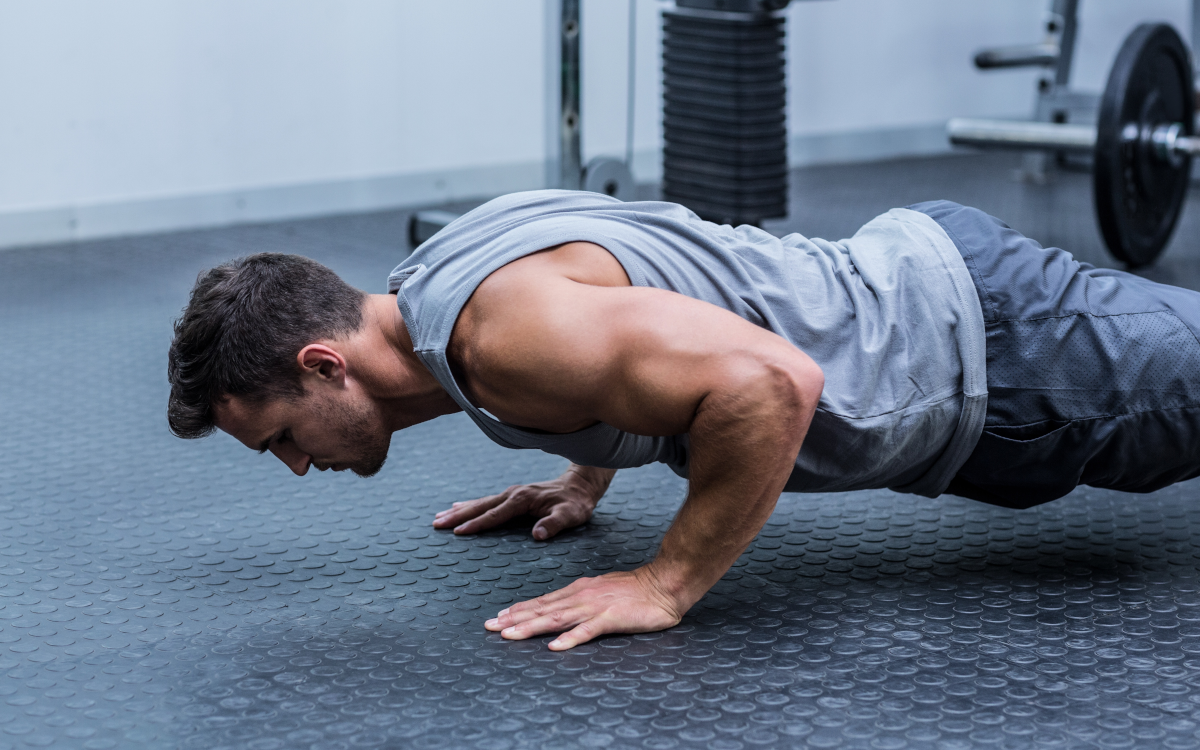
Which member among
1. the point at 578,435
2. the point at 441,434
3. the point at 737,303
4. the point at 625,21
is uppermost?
the point at 625,21

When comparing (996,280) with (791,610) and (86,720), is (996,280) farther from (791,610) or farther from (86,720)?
(86,720)

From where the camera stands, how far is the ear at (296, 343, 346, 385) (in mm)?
1349

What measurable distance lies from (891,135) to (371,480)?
3.53 metres

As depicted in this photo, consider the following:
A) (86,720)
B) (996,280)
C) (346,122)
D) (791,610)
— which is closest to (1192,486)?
(996,280)

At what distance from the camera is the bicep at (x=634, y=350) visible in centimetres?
121

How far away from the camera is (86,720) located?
124 cm

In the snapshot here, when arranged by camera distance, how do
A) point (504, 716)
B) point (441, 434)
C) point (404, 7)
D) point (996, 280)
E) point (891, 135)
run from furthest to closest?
point (891, 135), point (404, 7), point (441, 434), point (996, 280), point (504, 716)

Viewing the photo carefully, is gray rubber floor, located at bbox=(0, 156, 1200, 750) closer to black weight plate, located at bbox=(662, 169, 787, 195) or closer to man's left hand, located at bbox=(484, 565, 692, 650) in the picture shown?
man's left hand, located at bbox=(484, 565, 692, 650)

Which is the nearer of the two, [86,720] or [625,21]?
[86,720]

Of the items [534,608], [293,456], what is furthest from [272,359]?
[534,608]

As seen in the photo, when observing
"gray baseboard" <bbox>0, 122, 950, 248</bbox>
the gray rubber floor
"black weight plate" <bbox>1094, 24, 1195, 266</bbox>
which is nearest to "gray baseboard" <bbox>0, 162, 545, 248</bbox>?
"gray baseboard" <bbox>0, 122, 950, 248</bbox>

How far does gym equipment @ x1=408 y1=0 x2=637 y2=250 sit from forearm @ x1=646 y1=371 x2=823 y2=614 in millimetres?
1746

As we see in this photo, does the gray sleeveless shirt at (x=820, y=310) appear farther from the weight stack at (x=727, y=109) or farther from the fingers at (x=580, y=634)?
the weight stack at (x=727, y=109)

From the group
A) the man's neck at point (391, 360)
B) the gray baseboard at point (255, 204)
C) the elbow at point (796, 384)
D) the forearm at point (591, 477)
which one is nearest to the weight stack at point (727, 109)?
the gray baseboard at point (255, 204)
